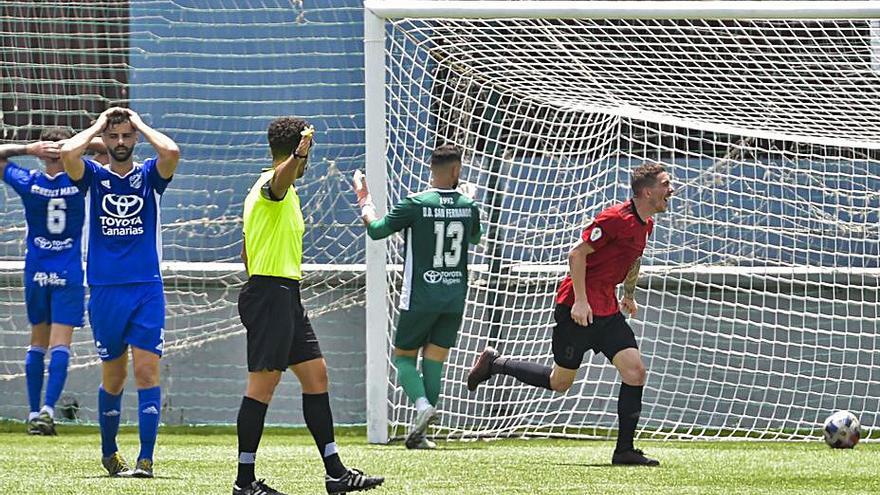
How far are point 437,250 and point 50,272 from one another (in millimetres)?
2692

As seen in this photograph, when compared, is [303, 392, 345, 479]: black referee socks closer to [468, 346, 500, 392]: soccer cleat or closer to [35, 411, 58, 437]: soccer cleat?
[468, 346, 500, 392]: soccer cleat

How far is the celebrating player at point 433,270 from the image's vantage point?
8492 mm

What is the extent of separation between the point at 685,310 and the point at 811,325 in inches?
34.7

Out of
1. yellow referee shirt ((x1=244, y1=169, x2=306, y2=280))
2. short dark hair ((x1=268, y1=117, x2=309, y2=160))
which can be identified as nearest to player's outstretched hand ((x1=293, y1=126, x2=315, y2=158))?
short dark hair ((x1=268, y1=117, x2=309, y2=160))

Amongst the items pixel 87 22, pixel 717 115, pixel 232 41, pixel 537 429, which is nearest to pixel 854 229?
pixel 717 115

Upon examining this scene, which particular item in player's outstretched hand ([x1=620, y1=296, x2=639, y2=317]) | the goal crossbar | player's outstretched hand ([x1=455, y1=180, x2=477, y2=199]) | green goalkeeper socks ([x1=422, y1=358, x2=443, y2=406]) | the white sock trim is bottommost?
the white sock trim

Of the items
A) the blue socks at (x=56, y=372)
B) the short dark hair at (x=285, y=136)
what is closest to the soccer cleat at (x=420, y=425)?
the blue socks at (x=56, y=372)

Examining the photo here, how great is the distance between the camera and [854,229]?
10242 mm

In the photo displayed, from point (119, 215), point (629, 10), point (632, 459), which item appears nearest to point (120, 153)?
point (119, 215)

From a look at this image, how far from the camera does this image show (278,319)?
5605 mm

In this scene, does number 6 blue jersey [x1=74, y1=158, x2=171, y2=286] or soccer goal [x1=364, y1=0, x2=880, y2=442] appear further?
soccer goal [x1=364, y1=0, x2=880, y2=442]

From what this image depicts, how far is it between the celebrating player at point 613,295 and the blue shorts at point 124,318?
2.10 metres

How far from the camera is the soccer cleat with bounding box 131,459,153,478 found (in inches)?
258

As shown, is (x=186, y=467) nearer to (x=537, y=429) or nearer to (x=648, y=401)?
(x=537, y=429)
